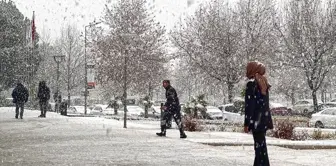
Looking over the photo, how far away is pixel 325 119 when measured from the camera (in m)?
28.5

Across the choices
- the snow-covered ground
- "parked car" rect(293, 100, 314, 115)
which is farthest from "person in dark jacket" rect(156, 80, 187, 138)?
"parked car" rect(293, 100, 314, 115)

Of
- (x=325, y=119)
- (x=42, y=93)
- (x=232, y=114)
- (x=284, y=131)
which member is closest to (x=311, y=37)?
(x=232, y=114)

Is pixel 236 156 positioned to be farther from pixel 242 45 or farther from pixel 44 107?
pixel 242 45

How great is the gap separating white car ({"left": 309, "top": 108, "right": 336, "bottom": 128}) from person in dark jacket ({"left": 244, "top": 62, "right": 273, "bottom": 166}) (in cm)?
2159

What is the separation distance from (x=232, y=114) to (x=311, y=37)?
12.4 metres

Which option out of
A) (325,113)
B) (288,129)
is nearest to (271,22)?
(325,113)

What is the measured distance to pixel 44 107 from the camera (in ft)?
85.1

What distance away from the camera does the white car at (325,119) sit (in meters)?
28.3

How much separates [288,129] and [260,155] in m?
9.59

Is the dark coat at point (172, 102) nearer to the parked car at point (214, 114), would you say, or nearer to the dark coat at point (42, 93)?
the dark coat at point (42, 93)

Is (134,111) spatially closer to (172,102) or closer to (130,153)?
(172,102)

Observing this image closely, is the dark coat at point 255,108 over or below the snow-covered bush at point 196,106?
below

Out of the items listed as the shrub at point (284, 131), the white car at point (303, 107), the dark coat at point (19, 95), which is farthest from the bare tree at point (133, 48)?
the shrub at point (284, 131)

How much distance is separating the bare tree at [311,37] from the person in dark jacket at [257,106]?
115 ft
